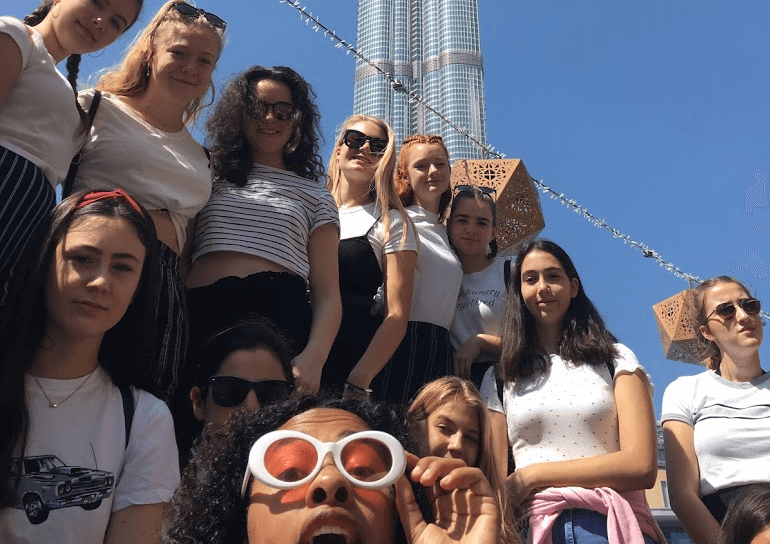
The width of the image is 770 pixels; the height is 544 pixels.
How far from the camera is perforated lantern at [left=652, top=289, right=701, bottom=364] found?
7328 millimetres

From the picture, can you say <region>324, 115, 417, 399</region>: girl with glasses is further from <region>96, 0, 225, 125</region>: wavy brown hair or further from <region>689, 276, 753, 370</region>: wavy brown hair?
<region>689, 276, 753, 370</region>: wavy brown hair

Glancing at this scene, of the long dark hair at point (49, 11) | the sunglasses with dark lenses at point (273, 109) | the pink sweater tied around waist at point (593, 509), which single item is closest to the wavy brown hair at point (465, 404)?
the pink sweater tied around waist at point (593, 509)

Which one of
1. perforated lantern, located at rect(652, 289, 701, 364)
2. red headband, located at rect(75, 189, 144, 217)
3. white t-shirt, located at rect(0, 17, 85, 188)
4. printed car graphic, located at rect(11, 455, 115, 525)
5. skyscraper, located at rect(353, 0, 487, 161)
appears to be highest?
skyscraper, located at rect(353, 0, 487, 161)

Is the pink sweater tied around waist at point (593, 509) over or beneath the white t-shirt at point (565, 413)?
beneath

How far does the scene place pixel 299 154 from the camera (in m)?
3.55

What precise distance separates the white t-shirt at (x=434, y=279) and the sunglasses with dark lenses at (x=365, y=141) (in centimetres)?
38

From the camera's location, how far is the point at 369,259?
3623mm

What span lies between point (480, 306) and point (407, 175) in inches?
33.8

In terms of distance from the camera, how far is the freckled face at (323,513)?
1581mm

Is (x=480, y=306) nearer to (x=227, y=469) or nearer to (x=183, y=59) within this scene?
(x=183, y=59)

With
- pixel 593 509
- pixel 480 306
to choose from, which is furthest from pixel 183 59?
pixel 593 509

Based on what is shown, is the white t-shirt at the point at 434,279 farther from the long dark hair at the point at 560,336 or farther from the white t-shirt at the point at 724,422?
the white t-shirt at the point at 724,422

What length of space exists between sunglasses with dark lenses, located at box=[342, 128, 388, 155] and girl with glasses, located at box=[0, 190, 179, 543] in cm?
162

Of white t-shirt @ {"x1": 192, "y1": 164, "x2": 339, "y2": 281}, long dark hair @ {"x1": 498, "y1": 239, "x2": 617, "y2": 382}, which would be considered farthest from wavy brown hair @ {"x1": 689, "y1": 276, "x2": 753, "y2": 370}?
white t-shirt @ {"x1": 192, "y1": 164, "x2": 339, "y2": 281}
